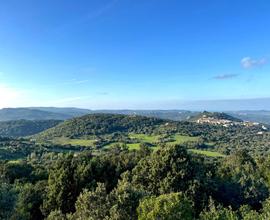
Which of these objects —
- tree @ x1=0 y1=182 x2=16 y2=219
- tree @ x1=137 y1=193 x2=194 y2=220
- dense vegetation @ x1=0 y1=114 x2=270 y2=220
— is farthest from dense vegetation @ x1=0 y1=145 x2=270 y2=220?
tree @ x1=137 y1=193 x2=194 y2=220

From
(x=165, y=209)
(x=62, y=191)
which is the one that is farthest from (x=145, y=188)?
(x=165, y=209)

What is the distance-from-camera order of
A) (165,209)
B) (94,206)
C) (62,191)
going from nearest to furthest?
(165,209) → (94,206) → (62,191)

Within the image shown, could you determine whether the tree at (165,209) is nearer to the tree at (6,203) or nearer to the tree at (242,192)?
the tree at (6,203)

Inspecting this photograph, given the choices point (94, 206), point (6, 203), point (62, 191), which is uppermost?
point (6, 203)

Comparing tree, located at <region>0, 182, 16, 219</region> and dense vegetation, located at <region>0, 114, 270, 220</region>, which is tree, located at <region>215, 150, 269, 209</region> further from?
tree, located at <region>0, 182, 16, 219</region>

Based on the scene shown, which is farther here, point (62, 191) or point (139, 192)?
point (62, 191)

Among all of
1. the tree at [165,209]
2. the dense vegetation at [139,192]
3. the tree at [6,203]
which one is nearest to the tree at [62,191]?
the dense vegetation at [139,192]

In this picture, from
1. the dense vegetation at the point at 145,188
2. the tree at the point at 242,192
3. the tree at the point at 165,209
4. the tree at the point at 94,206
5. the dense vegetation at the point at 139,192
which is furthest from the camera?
the tree at the point at 242,192

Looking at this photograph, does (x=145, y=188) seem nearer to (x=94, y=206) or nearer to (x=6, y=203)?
(x=94, y=206)

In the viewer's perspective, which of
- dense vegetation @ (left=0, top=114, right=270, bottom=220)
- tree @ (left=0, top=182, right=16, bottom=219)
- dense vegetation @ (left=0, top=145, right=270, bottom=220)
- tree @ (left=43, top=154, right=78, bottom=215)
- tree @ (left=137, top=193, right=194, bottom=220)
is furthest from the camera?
tree @ (left=43, top=154, right=78, bottom=215)

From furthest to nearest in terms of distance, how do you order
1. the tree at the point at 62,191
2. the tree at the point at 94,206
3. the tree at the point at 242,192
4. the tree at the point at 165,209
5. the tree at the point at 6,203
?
the tree at the point at 242,192 < the tree at the point at 62,191 < the tree at the point at 6,203 < the tree at the point at 94,206 < the tree at the point at 165,209

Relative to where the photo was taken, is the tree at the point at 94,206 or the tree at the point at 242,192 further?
the tree at the point at 242,192
